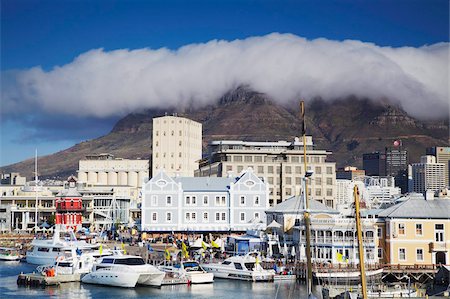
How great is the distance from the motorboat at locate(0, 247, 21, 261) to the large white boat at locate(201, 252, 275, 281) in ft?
101

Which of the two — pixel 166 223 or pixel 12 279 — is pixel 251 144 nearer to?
pixel 166 223

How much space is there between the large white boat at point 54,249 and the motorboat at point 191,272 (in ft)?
39.0

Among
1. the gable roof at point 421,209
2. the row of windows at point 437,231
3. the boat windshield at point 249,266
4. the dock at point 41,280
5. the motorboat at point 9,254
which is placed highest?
the gable roof at point 421,209

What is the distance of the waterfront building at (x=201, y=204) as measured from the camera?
94.1m

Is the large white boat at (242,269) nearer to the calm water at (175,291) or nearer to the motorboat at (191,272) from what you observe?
the calm water at (175,291)

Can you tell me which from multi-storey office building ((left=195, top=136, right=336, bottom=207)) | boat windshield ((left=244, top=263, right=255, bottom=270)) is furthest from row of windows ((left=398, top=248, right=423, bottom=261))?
multi-storey office building ((left=195, top=136, right=336, bottom=207))

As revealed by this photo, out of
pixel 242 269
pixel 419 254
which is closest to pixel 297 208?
pixel 242 269

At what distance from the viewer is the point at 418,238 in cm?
6400

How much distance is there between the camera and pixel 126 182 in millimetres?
186375

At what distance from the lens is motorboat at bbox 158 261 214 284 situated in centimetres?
6244

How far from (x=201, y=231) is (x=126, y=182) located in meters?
94.2

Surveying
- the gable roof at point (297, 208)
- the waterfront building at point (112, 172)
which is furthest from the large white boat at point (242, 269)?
the waterfront building at point (112, 172)

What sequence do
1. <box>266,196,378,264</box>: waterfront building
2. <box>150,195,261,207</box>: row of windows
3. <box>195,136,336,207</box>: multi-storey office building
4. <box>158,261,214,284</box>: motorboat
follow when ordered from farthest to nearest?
<box>195,136,336,207</box>: multi-storey office building → <box>150,195,261,207</box>: row of windows → <box>266,196,378,264</box>: waterfront building → <box>158,261,214,284</box>: motorboat

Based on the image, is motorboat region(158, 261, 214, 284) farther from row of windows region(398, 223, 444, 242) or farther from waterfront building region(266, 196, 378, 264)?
row of windows region(398, 223, 444, 242)
